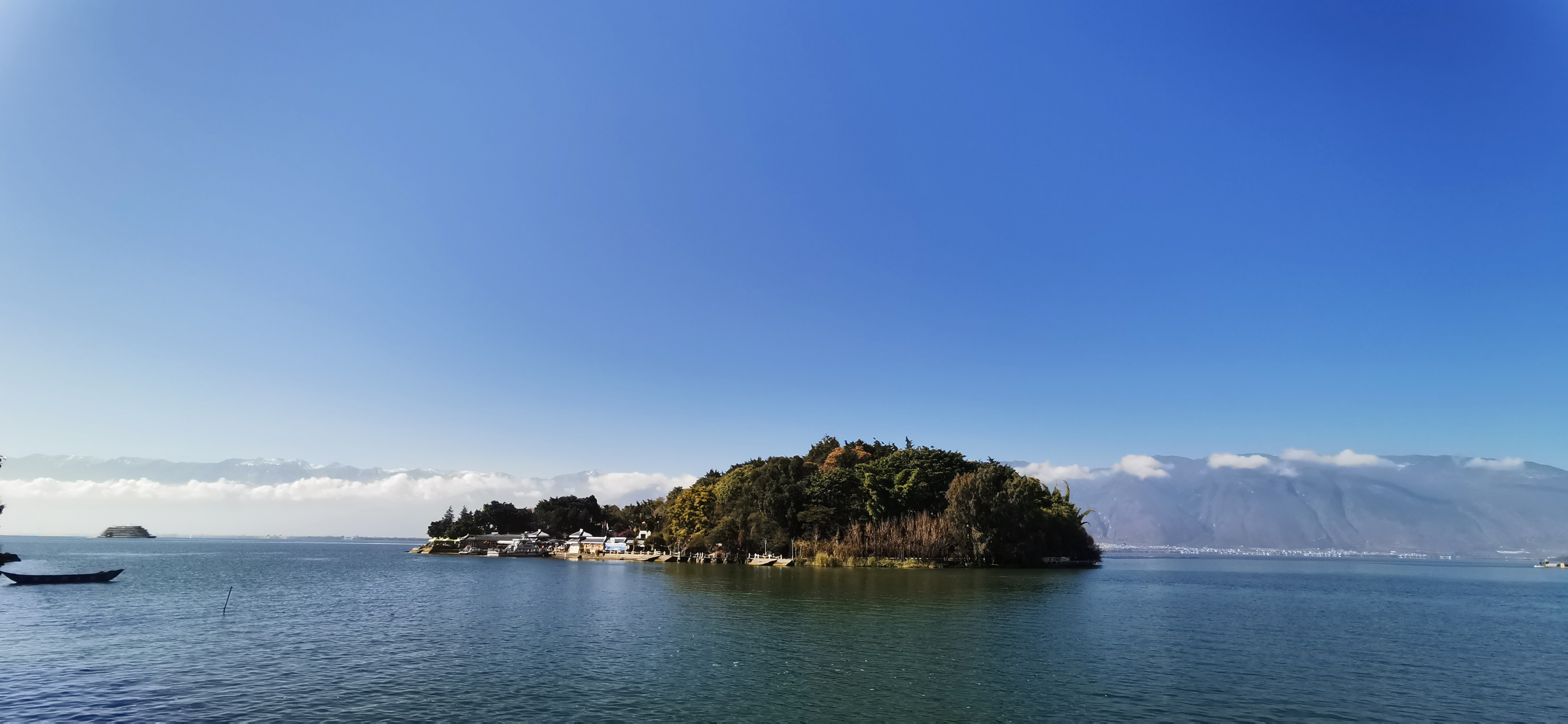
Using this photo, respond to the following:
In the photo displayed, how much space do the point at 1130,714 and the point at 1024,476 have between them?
88730mm

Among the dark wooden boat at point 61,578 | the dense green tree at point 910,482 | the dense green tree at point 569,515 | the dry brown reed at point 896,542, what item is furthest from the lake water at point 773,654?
the dense green tree at point 569,515

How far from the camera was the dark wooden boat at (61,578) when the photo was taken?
212 feet

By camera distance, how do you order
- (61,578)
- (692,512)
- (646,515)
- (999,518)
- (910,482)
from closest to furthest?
(61,578) → (999,518) → (910,482) → (692,512) → (646,515)

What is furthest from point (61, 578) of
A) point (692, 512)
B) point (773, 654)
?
point (692, 512)

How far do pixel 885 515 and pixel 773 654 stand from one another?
73707 millimetres

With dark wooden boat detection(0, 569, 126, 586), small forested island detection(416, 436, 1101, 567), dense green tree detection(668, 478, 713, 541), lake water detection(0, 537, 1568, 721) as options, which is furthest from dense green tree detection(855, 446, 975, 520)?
dark wooden boat detection(0, 569, 126, 586)

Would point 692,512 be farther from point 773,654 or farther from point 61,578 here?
point 773,654

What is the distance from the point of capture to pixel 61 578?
67188 millimetres

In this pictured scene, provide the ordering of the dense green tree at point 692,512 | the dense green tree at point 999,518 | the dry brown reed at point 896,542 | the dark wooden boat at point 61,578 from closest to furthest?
the dark wooden boat at point 61,578 → the dense green tree at point 999,518 → the dry brown reed at point 896,542 → the dense green tree at point 692,512

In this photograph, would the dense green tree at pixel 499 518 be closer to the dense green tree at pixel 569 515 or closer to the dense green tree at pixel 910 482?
the dense green tree at pixel 569 515

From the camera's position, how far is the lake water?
23.1 m

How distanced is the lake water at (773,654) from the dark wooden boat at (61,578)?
0.90 meters

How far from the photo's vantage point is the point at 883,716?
21578mm

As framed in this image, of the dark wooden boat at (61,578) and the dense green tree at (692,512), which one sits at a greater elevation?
the dense green tree at (692,512)
